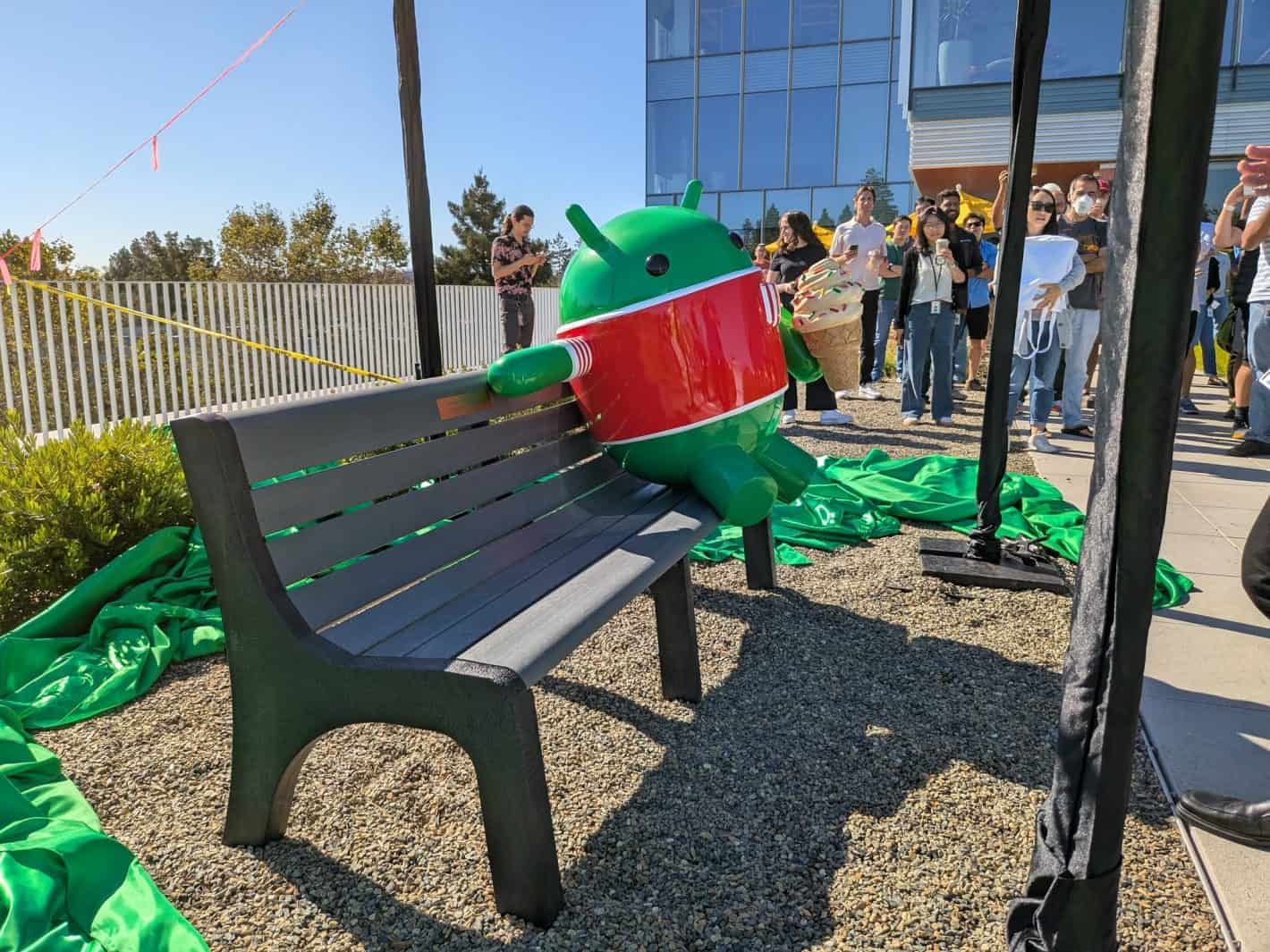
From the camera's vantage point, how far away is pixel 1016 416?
8984mm

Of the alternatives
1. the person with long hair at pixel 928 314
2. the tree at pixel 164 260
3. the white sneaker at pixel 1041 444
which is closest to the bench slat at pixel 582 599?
the white sneaker at pixel 1041 444

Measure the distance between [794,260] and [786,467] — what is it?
4943 millimetres

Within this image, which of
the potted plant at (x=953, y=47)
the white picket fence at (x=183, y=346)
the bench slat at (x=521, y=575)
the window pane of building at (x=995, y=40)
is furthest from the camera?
the potted plant at (x=953, y=47)

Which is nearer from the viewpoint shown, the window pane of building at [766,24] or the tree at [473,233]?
the window pane of building at [766,24]

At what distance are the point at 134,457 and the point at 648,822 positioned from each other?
3.03 meters

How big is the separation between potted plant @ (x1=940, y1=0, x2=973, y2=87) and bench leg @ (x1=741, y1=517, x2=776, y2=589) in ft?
48.0

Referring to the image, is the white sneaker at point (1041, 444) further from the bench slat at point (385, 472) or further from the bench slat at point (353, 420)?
the bench slat at point (353, 420)

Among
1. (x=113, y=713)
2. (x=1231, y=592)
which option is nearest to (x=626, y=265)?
(x=113, y=713)

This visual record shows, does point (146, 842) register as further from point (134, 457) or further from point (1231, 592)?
point (1231, 592)

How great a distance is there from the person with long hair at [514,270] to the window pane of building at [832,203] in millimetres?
13600

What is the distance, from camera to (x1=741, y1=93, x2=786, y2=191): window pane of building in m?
21.6

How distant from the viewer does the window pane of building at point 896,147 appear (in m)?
21.1

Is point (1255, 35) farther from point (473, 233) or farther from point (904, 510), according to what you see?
point (473, 233)

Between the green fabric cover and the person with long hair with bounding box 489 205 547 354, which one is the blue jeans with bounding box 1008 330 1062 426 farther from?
the person with long hair with bounding box 489 205 547 354
